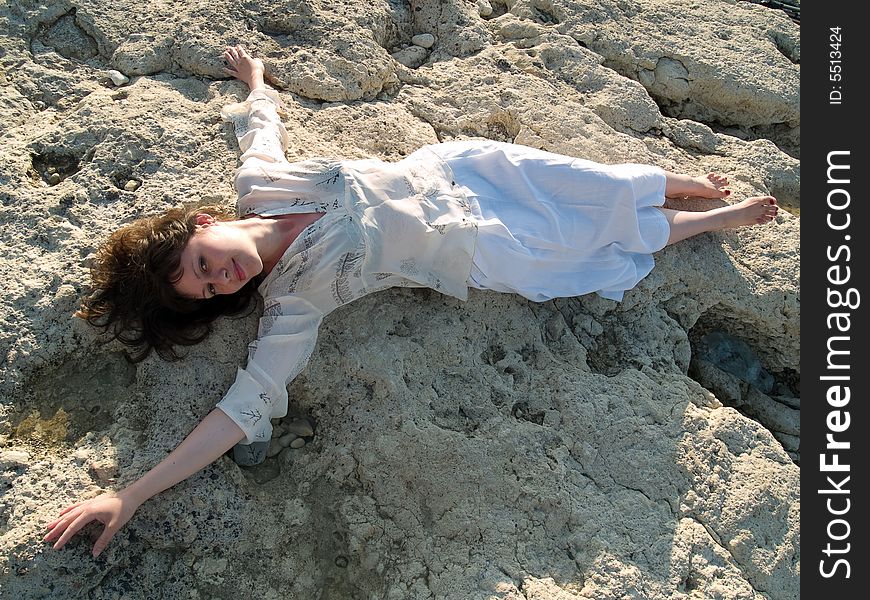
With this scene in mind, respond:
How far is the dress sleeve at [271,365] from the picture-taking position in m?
2.22

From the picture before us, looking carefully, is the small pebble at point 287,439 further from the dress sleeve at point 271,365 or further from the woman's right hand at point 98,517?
the woman's right hand at point 98,517

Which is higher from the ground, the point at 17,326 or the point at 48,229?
the point at 48,229

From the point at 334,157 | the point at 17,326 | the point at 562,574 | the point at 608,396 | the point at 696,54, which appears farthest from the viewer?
the point at 696,54

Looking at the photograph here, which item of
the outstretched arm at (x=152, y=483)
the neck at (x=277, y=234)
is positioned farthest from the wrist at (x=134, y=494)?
the neck at (x=277, y=234)

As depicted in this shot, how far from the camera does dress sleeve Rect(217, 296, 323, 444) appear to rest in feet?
7.29

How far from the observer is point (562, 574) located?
2.17m

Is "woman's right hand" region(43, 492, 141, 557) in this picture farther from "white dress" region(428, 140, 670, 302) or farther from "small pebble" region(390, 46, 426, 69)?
"small pebble" region(390, 46, 426, 69)

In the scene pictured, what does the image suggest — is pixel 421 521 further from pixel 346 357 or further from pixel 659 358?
pixel 659 358

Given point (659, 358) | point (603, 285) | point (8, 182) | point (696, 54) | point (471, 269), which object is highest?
point (8, 182)

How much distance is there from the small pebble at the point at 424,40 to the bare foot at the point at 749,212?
1.50m

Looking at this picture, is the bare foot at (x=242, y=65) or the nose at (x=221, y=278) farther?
the bare foot at (x=242, y=65)

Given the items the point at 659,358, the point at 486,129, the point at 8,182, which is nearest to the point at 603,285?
the point at 659,358

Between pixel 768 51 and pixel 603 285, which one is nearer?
pixel 603 285

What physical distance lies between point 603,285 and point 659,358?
1.10 ft
